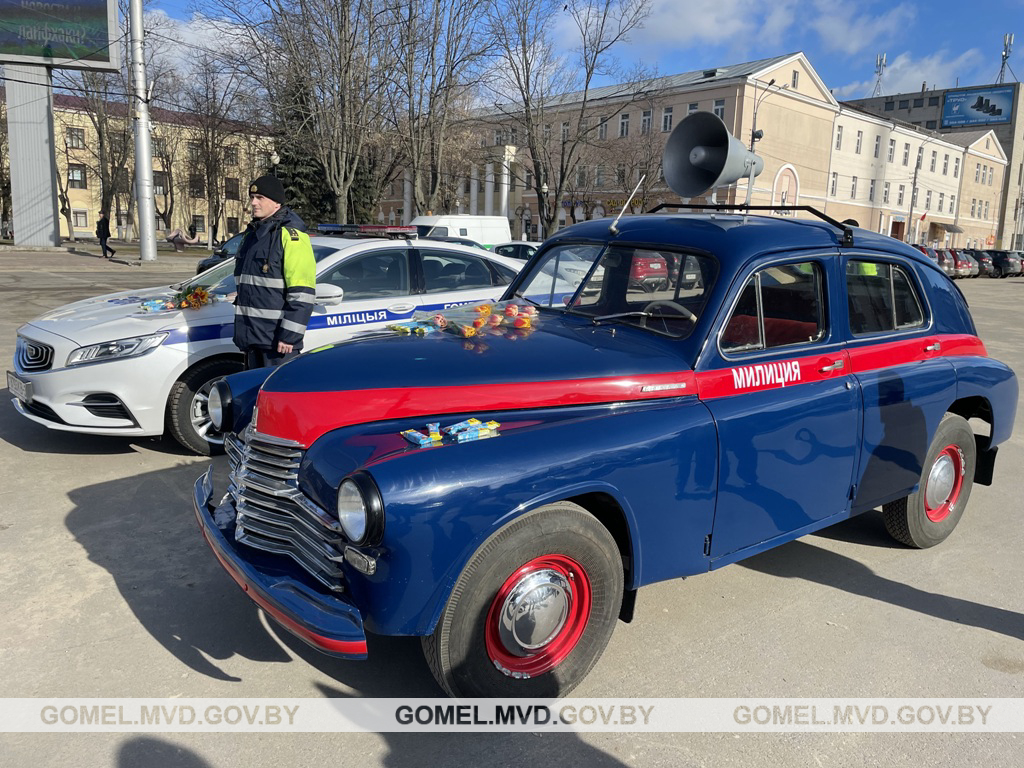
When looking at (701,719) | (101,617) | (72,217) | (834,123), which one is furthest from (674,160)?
(72,217)

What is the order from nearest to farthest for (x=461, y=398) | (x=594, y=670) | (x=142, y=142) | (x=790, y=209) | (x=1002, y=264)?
1. (x=461, y=398)
2. (x=594, y=670)
3. (x=790, y=209)
4. (x=142, y=142)
5. (x=1002, y=264)

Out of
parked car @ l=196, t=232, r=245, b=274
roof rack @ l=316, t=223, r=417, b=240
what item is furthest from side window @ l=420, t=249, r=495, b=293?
parked car @ l=196, t=232, r=245, b=274

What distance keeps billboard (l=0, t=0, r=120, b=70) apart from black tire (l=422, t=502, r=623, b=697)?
3202 cm

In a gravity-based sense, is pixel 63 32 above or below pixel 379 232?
above

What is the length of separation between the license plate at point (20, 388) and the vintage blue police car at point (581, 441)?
2.65 meters

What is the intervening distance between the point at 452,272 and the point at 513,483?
4.56 metres

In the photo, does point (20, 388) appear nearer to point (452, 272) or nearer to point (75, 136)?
point (452, 272)

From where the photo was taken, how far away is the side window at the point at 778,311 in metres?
3.48

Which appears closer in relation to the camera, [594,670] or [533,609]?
[533,609]

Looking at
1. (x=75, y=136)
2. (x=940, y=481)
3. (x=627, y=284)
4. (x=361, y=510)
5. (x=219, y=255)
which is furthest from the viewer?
(x=75, y=136)

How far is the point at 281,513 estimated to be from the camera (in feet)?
9.57

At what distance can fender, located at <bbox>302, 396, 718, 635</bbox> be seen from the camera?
248 cm

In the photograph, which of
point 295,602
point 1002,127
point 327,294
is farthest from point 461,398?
point 1002,127

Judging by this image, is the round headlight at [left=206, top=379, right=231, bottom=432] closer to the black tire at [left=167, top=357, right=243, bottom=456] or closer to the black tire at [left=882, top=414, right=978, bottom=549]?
the black tire at [left=167, top=357, right=243, bottom=456]
